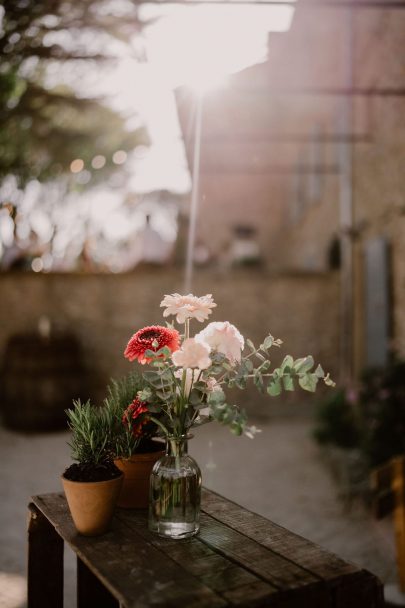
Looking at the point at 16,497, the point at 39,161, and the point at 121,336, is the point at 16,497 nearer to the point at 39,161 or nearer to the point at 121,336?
the point at 121,336

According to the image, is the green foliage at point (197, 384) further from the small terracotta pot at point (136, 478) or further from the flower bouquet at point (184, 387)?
the small terracotta pot at point (136, 478)

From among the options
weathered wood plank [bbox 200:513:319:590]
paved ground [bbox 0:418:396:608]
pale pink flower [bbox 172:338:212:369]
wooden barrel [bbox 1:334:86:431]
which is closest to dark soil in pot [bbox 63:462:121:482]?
weathered wood plank [bbox 200:513:319:590]

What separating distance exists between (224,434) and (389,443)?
3.21 metres

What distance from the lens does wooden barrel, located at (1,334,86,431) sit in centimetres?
672

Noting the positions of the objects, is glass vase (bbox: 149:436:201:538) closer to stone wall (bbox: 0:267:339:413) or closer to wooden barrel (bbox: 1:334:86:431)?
wooden barrel (bbox: 1:334:86:431)

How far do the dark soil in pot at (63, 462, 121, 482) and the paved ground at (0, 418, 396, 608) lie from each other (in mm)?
1587

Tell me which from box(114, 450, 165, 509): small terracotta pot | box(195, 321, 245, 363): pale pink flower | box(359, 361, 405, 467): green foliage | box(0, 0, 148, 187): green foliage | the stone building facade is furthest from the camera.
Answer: the stone building facade

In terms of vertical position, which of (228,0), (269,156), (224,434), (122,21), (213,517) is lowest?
(224,434)

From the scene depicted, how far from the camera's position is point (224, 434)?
Result: 7.16 m

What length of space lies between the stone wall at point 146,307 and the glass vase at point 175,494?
21.0 ft

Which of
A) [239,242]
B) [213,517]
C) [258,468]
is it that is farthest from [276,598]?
[239,242]

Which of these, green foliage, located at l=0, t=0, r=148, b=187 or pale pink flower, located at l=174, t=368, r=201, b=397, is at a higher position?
green foliage, located at l=0, t=0, r=148, b=187

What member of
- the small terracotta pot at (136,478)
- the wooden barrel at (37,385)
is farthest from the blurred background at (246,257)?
the small terracotta pot at (136,478)

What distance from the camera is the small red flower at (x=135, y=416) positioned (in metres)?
1.65
